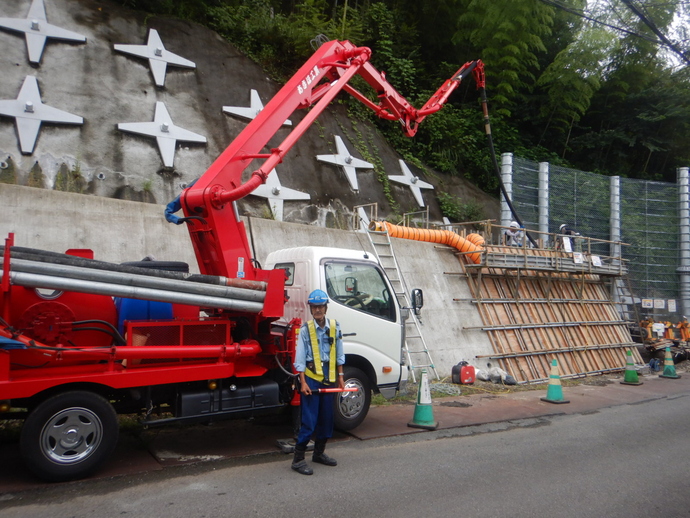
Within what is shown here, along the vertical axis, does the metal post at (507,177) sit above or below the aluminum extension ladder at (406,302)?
above

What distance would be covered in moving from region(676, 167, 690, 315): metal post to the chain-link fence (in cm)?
17

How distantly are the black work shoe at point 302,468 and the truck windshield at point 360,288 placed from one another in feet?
7.56

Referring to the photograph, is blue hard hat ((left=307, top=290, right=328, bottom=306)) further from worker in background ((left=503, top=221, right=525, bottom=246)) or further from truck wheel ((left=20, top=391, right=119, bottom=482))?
worker in background ((left=503, top=221, right=525, bottom=246))

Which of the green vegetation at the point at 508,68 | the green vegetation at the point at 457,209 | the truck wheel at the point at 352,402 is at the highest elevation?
the green vegetation at the point at 508,68

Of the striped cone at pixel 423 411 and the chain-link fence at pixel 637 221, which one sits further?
the chain-link fence at pixel 637 221

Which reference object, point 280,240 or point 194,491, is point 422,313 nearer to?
point 280,240

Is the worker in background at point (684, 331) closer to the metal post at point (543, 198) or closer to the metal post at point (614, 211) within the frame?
the metal post at point (614, 211)

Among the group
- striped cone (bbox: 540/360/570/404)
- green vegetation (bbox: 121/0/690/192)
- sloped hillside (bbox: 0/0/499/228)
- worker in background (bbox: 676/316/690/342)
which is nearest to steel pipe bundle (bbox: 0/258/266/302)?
sloped hillside (bbox: 0/0/499/228)

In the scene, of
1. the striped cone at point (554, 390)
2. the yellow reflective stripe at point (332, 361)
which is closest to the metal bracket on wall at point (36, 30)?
the yellow reflective stripe at point (332, 361)

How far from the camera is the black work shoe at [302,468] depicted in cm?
561

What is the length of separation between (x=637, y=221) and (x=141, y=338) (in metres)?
22.0

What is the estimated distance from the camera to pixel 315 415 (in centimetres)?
567

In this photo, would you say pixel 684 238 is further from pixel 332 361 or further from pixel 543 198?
pixel 332 361

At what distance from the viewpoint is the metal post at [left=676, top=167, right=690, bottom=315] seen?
883 inches
